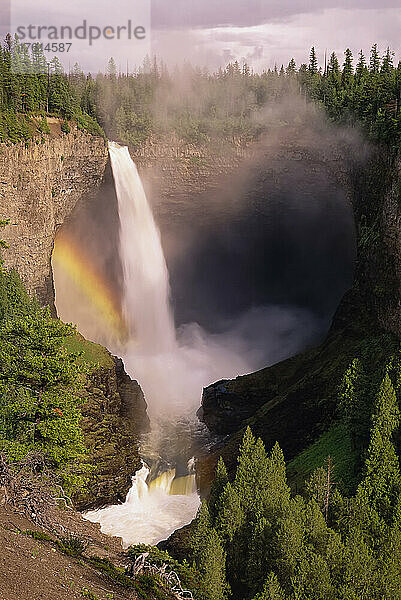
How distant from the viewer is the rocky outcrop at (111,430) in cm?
4212

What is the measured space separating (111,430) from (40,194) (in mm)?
22215

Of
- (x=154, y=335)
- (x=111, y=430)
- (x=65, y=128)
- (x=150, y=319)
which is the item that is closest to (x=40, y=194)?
(x=65, y=128)

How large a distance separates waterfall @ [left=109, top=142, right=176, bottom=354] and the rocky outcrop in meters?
12.0

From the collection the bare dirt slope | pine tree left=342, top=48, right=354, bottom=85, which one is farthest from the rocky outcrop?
pine tree left=342, top=48, right=354, bottom=85

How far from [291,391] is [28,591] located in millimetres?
32248

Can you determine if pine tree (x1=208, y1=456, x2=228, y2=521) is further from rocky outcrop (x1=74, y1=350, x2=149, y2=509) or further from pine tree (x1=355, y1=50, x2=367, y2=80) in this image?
pine tree (x1=355, y1=50, x2=367, y2=80)

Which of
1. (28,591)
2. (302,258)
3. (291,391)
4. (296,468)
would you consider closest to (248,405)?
(291,391)

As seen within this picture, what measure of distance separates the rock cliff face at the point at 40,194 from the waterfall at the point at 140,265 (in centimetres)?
553

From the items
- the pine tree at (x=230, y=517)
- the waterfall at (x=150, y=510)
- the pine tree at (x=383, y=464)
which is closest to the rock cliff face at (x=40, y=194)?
the waterfall at (x=150, y=510)

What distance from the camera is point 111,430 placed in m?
48.5

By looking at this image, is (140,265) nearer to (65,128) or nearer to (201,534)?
(65,128)

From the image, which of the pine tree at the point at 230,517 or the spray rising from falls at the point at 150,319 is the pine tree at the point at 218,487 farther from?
the spray rising from falls at the point at 150,319

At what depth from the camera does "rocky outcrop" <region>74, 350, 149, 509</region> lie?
1658 inches

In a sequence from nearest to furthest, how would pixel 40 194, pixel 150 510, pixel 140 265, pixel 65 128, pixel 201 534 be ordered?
1. pixel 201 534
2. pixel 150 510
3. pixel 40 194
4. pixel 65 128
5. pixel 140 265
